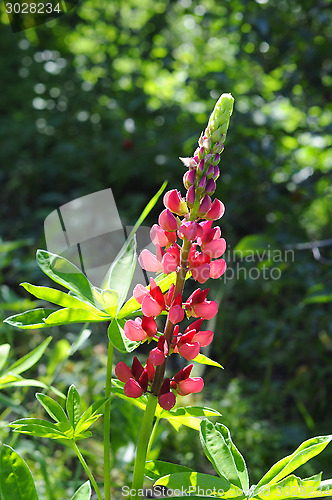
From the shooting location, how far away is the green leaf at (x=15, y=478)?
0.75 metres

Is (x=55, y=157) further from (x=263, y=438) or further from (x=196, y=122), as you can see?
(x=263, y=438)

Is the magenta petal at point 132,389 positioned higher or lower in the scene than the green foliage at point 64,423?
higher

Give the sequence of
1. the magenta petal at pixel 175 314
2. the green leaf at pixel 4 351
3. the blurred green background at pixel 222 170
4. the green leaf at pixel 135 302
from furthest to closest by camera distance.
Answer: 1. the blurred green background at pixel 222 170
2. the green leaf at pixel 4 351
3. the green leaf at pixel 135 302
4. the magenta petal at pixel 175 314

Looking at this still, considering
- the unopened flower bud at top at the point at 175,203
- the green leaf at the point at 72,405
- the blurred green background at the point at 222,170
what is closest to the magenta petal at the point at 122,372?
the green leaf at the point at 72,405

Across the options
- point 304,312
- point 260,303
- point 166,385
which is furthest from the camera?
point 260,303

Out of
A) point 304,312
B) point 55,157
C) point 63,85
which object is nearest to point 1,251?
point 55,157

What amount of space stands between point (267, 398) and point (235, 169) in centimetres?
111

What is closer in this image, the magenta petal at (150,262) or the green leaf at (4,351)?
the magenta petal at (150,262)

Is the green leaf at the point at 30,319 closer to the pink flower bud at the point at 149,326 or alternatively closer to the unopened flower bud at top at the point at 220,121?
the pink flower bud at the point at 149,326

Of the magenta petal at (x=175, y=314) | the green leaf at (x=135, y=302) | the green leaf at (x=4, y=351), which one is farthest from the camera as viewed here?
the green leaf at (x=4, y=351)

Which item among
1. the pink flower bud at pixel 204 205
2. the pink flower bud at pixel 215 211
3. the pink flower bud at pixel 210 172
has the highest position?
the pink flower bud at pixel 210 172

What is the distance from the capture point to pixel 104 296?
30.5 inches

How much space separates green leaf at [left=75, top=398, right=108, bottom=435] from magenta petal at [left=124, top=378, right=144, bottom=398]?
73 mm

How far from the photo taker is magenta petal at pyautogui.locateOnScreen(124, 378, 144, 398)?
2.29 ft
